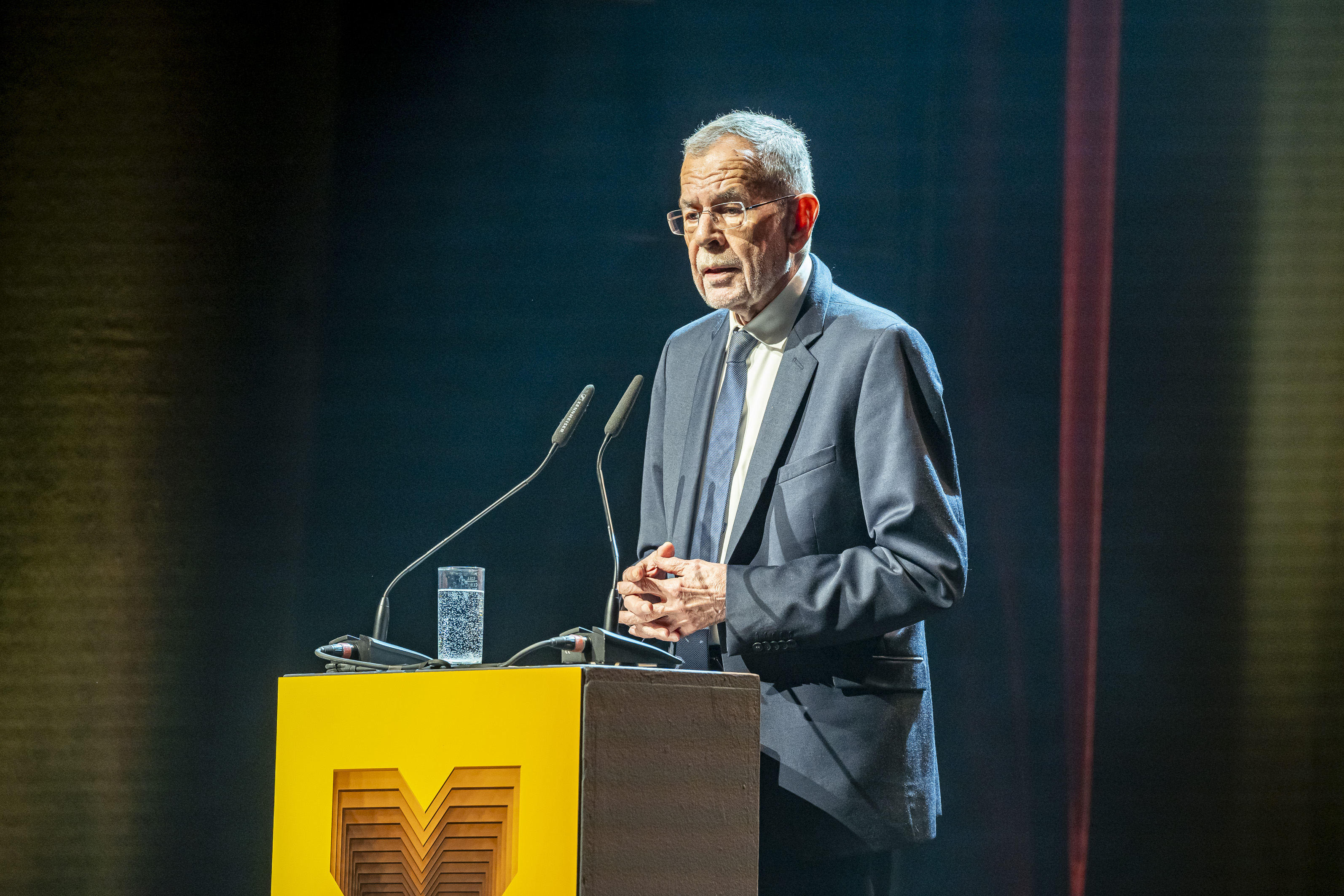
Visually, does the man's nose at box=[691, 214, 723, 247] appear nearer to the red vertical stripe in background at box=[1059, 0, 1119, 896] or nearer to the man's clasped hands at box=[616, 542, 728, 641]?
the man's clasped hands at box=[616, 542, 728, 641]

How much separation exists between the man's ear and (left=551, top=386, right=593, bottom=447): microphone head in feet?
1.74

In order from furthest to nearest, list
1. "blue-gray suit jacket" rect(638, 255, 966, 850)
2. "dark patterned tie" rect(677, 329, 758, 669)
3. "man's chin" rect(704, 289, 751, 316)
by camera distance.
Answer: "man's chin" rect(704, 289, 751, 316)
"dark patterned tie" rect(677, 329, 758, 669)
"blue-gray suit jacket" rect(638, 255, 966, 850)

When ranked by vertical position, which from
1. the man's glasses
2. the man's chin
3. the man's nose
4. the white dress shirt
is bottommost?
the white dress shirt

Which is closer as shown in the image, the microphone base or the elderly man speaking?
the microphone base

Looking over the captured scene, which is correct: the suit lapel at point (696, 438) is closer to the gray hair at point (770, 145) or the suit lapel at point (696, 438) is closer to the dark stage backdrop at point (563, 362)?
the gray hair at point (770, 145)

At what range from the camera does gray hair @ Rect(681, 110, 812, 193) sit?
7.41 feet

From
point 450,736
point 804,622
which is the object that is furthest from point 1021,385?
point 450,736

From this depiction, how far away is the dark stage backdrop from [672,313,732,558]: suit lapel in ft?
1.63

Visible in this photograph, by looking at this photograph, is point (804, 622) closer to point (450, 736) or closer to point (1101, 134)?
point (450, 736)

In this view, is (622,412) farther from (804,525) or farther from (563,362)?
(563,362)

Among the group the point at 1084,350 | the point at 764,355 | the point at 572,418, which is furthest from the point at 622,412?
the point at 1084,350

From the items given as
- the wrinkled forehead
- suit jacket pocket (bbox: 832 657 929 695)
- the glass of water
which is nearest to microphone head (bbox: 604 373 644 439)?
the glass of water

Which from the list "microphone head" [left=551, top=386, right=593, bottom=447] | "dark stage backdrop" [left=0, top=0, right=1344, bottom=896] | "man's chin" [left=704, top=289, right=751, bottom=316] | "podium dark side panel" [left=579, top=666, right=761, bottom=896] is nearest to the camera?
"podium dark side panel" [left=579, top=666, right=761, bottom=896]

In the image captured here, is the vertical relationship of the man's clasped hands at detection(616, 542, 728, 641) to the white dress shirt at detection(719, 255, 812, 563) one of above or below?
below
